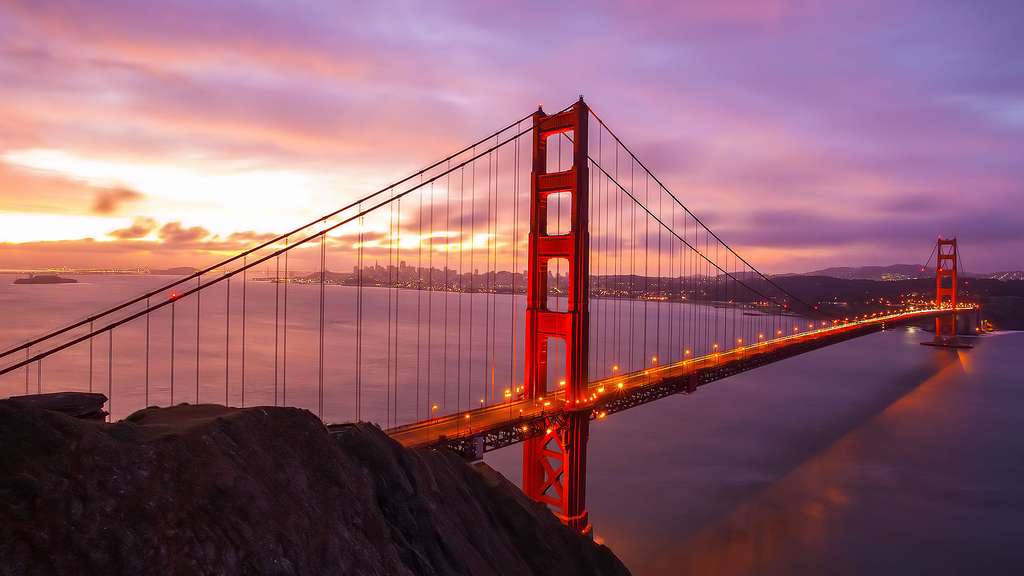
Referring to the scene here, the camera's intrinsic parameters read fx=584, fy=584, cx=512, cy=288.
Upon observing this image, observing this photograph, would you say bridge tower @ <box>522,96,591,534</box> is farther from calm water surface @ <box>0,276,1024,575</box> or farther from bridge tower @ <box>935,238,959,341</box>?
bridge tower @ <box>935,238,959,341</box>

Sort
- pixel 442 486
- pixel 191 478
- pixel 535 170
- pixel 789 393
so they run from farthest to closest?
pixel 789 393 < pixel 535 170 < pixel 442 486 < pixel 191 478

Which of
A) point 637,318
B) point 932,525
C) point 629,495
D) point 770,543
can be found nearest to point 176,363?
point 629,495

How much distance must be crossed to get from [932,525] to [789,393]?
125ft

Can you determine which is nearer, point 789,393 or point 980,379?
point 789,393

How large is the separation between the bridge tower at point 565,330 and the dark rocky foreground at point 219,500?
35.7 ft

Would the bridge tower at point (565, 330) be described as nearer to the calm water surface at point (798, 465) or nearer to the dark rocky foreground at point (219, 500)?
the calm water surface at point (798, 465)

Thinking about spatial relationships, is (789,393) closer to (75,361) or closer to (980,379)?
(980,379)

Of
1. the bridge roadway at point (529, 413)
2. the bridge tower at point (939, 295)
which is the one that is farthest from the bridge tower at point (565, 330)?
the bridge tower at point (939, 295)

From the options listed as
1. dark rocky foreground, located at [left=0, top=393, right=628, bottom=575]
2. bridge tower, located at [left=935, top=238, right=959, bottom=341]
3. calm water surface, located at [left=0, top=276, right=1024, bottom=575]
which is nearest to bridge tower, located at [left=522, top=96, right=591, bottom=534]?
calm water surface, located at [left=0, top=276, right=1024, bottom=575]

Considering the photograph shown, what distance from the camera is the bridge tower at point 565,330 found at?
22953mm

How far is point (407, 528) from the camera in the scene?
34.6 feet

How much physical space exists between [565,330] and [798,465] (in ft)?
77.8

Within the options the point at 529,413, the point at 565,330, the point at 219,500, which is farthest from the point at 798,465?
the point at 219,500

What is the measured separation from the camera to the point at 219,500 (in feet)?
26.0
